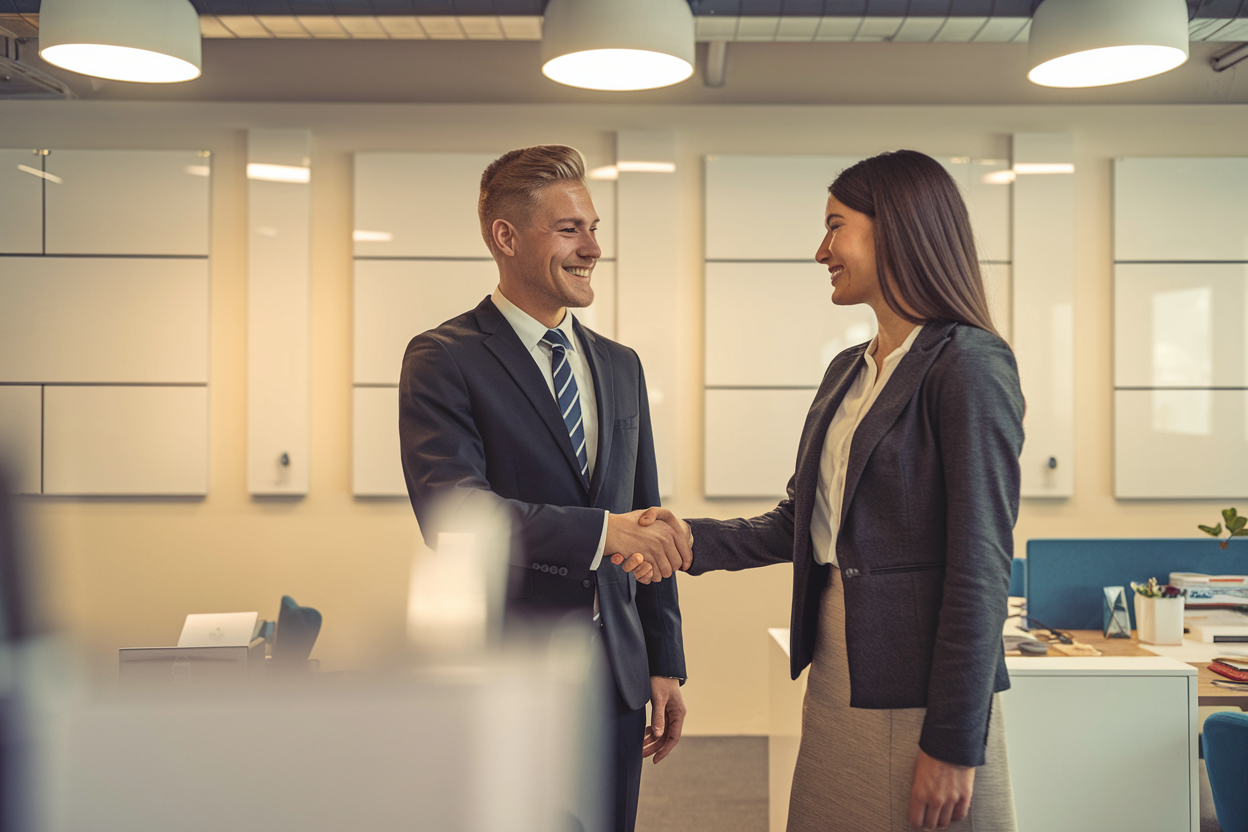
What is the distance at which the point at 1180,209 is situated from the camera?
447 cm

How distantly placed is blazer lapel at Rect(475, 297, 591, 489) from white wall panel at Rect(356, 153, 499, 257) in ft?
8.74

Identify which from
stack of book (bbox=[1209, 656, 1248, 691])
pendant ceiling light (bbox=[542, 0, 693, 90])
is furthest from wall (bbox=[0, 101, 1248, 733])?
stack of book (bbox=[1209, 656, 1248, 691])

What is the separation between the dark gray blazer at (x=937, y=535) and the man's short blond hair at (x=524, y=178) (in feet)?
3.12

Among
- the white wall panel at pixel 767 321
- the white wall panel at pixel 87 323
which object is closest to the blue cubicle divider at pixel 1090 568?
the white wall panel at pixel 767 321

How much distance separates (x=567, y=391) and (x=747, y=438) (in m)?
2.66

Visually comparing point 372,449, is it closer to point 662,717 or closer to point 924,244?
point 662,717

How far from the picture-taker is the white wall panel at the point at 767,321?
4.42 meters

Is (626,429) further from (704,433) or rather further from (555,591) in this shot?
(704,433)

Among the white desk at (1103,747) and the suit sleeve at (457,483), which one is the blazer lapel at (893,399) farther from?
the white desk at (1103,747)

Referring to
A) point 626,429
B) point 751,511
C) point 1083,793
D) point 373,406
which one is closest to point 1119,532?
point 751,511

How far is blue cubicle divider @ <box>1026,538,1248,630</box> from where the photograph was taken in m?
3.26

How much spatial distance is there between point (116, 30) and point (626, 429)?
2.27 metres

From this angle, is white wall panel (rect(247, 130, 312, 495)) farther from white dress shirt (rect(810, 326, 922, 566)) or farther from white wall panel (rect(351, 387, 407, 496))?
white dress shirt (rect(810, 326, 922, 566))

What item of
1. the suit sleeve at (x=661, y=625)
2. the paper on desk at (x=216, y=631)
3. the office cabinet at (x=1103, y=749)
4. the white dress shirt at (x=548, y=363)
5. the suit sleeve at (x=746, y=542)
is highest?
the white dress shirt at (x=548, y=363)
